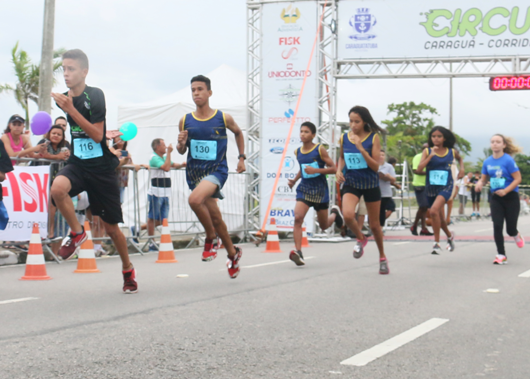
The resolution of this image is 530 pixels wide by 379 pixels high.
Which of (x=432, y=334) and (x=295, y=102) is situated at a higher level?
(x=295, y=102)

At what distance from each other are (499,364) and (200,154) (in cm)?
408

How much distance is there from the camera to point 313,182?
31.7 ft

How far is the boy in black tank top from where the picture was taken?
586 cm

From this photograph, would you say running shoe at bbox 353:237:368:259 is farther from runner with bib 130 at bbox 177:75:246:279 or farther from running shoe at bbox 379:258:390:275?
runner with bib 130 at bbox 177:75:246:279

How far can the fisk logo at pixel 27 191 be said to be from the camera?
9.30 metres

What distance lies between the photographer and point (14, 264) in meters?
9.59

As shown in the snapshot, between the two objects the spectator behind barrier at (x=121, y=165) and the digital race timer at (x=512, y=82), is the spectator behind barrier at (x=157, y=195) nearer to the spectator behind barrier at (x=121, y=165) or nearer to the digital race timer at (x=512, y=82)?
the spectator behind barrier at (x=121, y=165)

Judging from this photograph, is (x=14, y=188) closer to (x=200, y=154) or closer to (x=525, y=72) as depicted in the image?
(x=200, y=154)

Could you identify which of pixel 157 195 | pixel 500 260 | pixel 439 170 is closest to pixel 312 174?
pixel 439 170

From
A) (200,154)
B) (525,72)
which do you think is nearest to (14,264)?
(200,154)

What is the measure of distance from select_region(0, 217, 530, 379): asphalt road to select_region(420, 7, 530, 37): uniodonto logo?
8.18 meters

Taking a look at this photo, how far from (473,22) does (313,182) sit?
26.2 feet

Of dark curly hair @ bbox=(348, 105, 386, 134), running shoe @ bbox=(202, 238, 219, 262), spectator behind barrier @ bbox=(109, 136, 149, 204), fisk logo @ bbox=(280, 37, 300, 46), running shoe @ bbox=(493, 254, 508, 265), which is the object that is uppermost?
fisk logo @ bbox=(280, 37, 300, 46)

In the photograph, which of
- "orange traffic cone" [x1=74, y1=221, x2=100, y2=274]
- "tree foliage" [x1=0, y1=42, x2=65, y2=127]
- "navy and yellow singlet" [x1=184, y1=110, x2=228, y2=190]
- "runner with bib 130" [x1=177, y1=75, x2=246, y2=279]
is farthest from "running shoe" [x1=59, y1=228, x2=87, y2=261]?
"tree foliage" [x1=0, y1=42, x2=65, y2=127]
